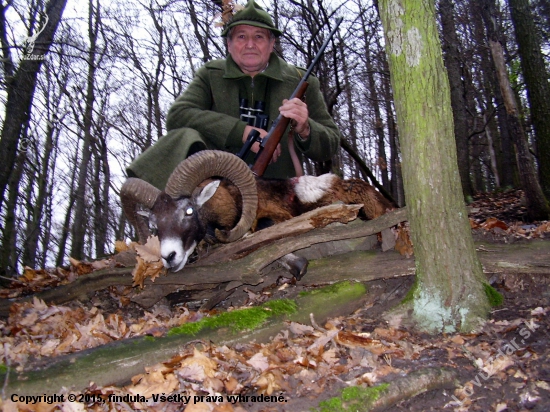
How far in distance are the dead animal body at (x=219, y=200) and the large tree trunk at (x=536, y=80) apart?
4.56 metres

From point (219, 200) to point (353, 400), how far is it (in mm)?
3383

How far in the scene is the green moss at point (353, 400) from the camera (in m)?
2.53

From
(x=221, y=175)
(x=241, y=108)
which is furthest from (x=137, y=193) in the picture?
(x=241, y=108)

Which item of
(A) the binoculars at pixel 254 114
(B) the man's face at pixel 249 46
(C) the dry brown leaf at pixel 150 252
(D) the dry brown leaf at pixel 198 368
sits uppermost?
(B) the man's face at pixel 249 46

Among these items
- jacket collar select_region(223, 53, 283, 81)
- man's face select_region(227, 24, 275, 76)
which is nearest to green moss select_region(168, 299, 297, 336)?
jacket collar select_region(223, 53, 283, 81)

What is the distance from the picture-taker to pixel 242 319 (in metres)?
3.67

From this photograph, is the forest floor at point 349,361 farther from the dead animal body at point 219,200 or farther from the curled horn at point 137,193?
the curled horn at point 137,193

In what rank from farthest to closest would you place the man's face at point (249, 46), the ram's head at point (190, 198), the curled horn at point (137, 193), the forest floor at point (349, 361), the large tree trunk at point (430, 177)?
the man's face at point (249, 46), the curled horn at point (137, 193), the ram's head at point (190, 198), the large tree trunk at point (430, 177), the forest floor at point (349, 361)

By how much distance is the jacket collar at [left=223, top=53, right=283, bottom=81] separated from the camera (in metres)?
6.21

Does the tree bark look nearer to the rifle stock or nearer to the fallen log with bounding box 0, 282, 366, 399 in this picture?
the rifle stock

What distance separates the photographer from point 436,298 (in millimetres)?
3531

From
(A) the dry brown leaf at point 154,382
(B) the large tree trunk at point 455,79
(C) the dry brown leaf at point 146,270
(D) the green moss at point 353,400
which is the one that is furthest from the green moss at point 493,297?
(B) the large tree trunk at point 455,79

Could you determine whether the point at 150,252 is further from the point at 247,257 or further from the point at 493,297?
the point at 493,297

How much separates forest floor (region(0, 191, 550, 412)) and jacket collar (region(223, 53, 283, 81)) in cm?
359
